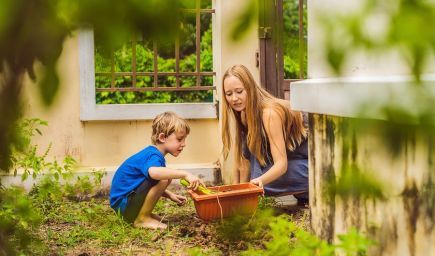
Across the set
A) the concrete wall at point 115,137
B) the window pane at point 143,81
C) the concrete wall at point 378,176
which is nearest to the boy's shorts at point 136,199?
the concrete wall at point 115,137

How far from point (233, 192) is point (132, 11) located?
3248mm

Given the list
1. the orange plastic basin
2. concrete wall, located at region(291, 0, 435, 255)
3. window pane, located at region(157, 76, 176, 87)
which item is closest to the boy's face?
the orange plastic basin

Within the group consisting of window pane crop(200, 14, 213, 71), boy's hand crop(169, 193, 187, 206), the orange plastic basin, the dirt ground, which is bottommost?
the dirt ground

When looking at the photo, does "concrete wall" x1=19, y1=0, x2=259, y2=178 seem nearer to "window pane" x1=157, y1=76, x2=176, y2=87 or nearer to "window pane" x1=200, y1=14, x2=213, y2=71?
"window pane" x1=200, y1=14, x2=213, y2=71

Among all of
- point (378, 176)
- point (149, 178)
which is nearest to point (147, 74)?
point (149, 178)

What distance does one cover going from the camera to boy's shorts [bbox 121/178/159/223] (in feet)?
14.3

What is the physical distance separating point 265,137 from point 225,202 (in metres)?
0.71

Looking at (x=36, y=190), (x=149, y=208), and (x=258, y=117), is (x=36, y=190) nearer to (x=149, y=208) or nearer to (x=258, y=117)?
(x=149, y=208)

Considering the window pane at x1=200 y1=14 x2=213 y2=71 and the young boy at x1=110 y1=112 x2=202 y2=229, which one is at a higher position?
the window pane at x1=200 y1=14 x2=213 y2=71

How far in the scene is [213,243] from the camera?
3.75 meters

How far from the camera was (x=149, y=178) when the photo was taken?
14.3 ft

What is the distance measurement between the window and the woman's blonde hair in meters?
0.45

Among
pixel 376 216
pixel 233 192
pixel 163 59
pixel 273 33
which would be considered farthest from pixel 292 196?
pixel 163 59

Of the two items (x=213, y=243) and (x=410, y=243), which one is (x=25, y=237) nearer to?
(x=410, y=243)
